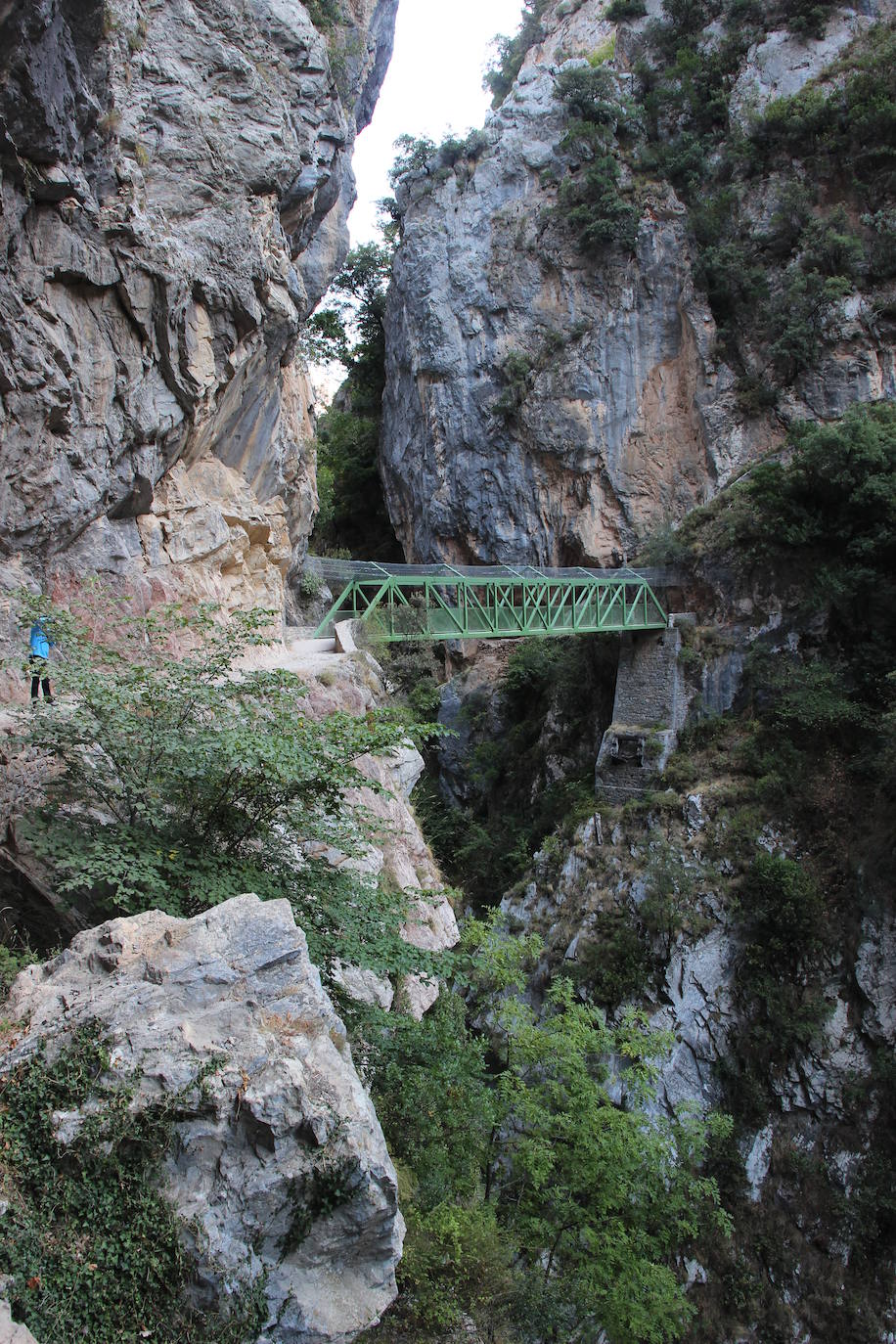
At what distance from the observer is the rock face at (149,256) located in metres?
7.51

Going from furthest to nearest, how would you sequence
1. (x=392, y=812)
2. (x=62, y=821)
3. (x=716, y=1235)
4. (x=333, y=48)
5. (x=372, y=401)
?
1. (x=372, y=401)
2. (x=333, y=48)
3. (x=716, y=1235)
4. (x=392, y=812)
5. (x=62, y=821)

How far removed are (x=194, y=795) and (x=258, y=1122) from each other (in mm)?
2487

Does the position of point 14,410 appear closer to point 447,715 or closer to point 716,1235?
point 716,1235

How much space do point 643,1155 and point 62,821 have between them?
691cm

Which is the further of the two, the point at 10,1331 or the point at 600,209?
the point at 600,209

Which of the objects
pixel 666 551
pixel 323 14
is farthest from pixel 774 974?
pixel 323 14

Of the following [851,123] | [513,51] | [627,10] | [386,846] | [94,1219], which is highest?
[513,51]

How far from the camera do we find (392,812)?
9.26 metres

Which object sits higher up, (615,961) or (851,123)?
(851,123)

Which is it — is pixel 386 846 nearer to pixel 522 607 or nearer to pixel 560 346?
pixel 522 607

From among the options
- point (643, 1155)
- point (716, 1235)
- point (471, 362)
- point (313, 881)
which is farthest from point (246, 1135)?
point (471, 362)

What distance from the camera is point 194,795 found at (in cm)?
566

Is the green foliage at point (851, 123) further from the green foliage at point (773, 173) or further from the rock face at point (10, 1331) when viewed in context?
the rock face at point (10, 1331)

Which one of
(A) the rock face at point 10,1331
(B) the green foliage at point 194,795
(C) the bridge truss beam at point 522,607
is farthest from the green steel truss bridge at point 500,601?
(A) the rock face at point 10,1331
